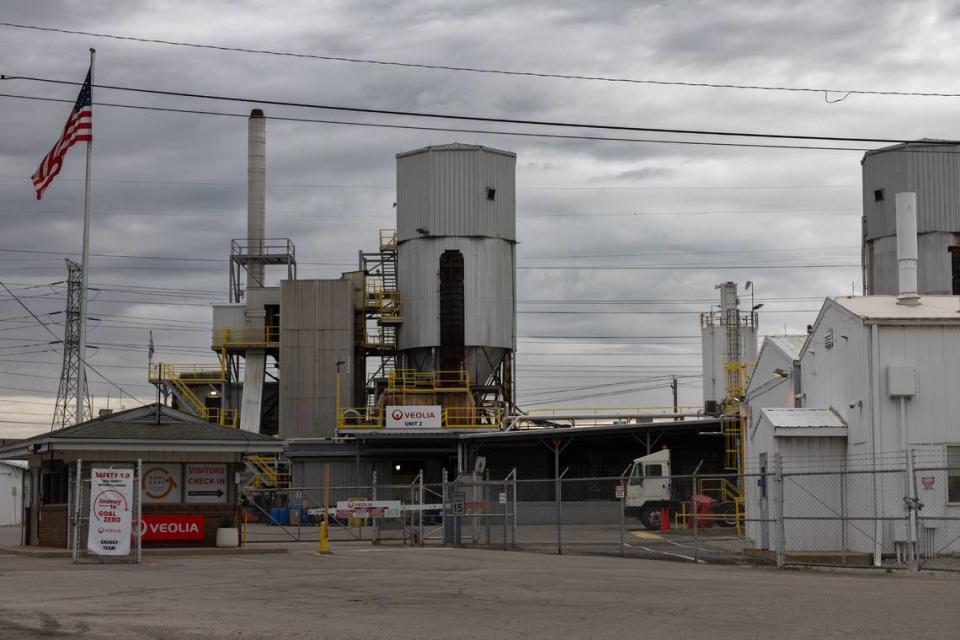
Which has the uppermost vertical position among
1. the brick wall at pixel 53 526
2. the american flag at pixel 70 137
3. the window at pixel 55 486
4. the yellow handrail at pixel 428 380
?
the american flag at pixel 70 137

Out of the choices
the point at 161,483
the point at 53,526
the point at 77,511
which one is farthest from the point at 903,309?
the point at 53,526

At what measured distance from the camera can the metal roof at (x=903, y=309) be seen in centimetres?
2762

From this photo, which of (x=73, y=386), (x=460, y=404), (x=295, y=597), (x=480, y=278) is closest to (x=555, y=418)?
(x=460, y=404)

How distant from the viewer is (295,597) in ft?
54.7

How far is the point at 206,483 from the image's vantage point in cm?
3228

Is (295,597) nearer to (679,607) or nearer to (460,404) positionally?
(679,607)

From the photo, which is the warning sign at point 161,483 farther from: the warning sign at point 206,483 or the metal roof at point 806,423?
the metal roof at point 806,423

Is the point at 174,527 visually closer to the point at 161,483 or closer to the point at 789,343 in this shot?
the point at 161,483

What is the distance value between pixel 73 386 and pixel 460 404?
113ft

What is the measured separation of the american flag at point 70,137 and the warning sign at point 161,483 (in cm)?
1179

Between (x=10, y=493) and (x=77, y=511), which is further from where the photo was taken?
(x=10, y=493)

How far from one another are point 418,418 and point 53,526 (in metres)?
28.0

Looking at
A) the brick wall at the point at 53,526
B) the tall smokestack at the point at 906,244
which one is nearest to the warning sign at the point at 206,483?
the brick wall at the point at 53,526

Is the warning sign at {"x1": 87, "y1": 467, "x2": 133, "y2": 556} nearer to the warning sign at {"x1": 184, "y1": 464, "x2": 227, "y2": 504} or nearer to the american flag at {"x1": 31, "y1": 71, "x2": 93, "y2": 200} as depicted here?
the warning sign at {"x1": 184, "y1": 464, "x2": 227, "y2": 504}
